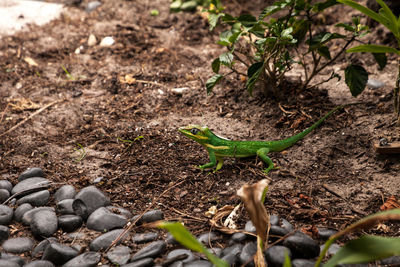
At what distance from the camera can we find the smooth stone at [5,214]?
108 inches

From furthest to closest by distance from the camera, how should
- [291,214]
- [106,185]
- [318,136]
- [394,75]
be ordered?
1. [394,75]
2. [318,136]
3. [106,185]
4. [291,214]

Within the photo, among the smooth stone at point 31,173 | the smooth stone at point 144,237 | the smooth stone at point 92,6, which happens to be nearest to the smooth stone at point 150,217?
the smooth stone at point 144,237

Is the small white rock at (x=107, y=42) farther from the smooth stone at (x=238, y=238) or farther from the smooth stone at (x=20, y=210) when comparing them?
the smooth stone at (x=238, y=238)

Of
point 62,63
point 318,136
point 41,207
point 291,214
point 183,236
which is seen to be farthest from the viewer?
point 62,63

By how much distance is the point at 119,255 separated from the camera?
2348 millimetres

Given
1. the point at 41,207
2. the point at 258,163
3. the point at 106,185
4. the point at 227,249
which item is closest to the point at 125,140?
the point at 106,185

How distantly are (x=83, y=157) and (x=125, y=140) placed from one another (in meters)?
0.43

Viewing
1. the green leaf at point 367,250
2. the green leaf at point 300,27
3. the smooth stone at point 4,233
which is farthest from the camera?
the green leaf at point 300,27

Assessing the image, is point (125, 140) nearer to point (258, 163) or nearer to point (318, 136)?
point (258, 163)

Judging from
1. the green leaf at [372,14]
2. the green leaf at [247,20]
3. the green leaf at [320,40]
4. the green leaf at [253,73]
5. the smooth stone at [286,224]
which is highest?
the green leaf at [372,14]

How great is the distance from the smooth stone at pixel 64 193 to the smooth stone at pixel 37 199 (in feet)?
0.24

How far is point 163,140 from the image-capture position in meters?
3.58

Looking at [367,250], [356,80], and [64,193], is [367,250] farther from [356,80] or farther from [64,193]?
[64,193]

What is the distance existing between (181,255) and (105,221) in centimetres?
70
